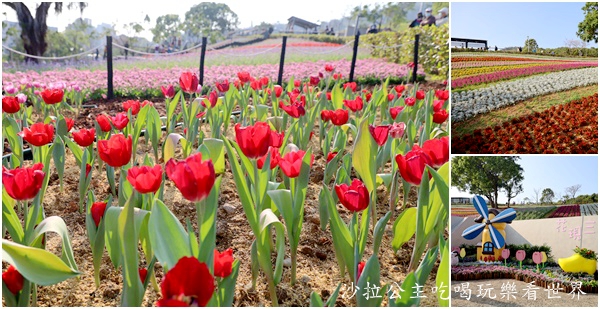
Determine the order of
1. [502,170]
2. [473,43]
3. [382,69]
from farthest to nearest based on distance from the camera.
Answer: [382,69] → [473,43] → [502,170]

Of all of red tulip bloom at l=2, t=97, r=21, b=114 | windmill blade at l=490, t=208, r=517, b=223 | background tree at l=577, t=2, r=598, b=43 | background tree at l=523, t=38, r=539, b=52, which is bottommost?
windmill blade at l=490, t=208, r=517, b=223

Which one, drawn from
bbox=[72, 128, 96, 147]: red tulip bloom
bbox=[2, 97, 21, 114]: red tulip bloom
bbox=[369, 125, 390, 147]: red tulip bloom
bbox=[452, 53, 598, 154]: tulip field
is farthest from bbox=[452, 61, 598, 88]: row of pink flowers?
bbox=[2, 97, 21, 114]: red tulip bloom

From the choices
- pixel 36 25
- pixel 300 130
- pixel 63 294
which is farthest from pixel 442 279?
pixel 36 25

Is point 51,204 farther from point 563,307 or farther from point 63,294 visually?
point 563,307

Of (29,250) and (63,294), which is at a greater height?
(29,250)

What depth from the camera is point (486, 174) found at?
1.37m

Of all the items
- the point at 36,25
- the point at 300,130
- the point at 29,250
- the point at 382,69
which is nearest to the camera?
the point at 29,250

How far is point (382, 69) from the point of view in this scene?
11.9 m

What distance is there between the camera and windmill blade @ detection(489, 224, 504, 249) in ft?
4.31

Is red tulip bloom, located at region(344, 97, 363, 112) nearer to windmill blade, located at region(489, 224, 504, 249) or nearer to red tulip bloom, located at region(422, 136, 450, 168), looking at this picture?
red tulip bloom, located at region(422, 136, 450, 168)

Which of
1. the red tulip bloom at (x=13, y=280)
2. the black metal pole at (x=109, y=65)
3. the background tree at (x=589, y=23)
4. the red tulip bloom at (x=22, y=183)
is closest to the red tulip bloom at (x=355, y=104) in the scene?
the background tree at (x=589, y=23)

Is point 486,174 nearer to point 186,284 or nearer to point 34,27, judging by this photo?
point 186,284

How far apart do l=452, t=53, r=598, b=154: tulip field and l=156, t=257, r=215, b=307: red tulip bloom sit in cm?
178

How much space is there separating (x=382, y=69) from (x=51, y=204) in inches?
406
